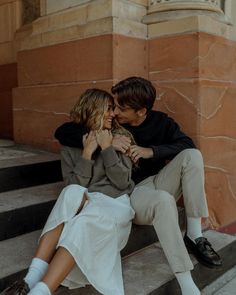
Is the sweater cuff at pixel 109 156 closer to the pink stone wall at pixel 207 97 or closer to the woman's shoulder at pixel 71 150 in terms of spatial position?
the woman's shoulder at pixel 71 150

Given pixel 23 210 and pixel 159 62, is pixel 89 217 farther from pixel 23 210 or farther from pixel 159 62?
pixel 159 62

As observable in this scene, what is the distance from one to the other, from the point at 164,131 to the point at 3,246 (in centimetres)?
137

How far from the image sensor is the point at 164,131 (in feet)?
10.3

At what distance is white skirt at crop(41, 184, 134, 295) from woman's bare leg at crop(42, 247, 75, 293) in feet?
0.09

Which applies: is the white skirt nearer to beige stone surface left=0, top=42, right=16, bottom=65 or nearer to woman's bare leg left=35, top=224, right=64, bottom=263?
woman's bare leg left=35, top=224, right=64, bottom=263

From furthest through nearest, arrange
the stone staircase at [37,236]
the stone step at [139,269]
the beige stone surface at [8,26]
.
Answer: the beige stone surface at [8,26] → the stone staircase at [37,236] → the stone step at [139,269]

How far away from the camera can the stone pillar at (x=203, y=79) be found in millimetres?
3430

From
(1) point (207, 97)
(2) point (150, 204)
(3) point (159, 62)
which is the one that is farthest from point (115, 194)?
(3) point (159, 62)

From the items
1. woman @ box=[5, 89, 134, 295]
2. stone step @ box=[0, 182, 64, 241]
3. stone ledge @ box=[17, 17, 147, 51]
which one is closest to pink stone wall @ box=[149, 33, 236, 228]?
stone ledge @ box=[17, 17, 147, 51]

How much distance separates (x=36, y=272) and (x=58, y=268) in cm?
13

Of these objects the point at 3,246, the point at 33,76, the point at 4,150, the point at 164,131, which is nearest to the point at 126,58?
the point at 164,131

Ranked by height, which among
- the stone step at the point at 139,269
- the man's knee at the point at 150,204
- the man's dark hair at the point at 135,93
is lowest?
the stone step at the point at 139,269

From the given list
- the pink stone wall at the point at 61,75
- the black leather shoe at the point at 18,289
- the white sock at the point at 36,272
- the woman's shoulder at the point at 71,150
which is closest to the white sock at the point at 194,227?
the woman's shoulder at the point at 71,150

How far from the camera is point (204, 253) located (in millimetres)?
2820
